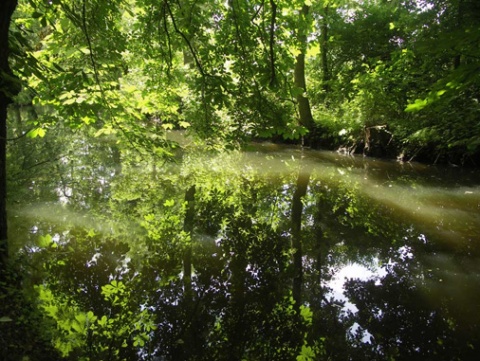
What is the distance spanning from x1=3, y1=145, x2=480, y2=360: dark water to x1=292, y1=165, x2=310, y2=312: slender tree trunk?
0.02 metres

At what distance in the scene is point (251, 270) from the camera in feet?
15.5

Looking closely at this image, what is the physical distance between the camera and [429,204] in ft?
25.6

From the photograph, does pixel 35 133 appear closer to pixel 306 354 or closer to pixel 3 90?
pixel 3 90

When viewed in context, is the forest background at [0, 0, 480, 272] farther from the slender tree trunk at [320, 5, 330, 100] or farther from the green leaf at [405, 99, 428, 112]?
the slender tree trunk at [320, 5, 330, 100]

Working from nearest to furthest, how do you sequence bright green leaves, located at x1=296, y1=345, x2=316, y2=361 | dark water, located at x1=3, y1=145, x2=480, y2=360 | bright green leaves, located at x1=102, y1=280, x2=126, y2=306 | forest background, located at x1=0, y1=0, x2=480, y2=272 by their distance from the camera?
forest background, located at x1=0, y1=0, x2=480, y2=272
bright green leaves, located at x1=296, y1=345, x2=316, y2=361
dark water, located at x1=3, y1=145, x2=480, y2=360
bright green leaves, located at x1=102, y1=280, x2=126, y2=306

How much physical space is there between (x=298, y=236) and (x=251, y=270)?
1.56 m

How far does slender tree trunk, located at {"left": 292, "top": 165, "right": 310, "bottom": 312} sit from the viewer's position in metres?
4.29

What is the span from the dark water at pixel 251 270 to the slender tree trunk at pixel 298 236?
0.02 metres

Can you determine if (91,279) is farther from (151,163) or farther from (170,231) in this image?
(151,163)

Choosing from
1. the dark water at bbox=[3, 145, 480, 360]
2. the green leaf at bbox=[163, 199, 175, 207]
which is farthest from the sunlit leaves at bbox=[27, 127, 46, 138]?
the green leaf at bbox=[163, 199, 175, 207]

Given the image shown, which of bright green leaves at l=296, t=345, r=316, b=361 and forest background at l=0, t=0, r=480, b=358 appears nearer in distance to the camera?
forest background at l=0, t=0, r=480, b=358

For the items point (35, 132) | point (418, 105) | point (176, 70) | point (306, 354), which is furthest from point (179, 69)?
point (306, 354)

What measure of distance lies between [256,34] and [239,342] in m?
2.98

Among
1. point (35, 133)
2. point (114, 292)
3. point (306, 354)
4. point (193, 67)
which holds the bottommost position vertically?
point (306, 354)
